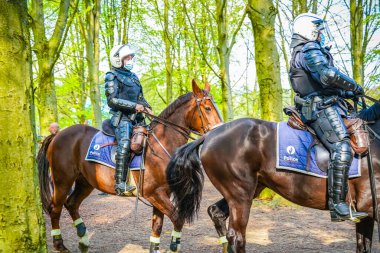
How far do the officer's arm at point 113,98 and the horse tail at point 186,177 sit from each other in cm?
124

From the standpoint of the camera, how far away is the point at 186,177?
507cm

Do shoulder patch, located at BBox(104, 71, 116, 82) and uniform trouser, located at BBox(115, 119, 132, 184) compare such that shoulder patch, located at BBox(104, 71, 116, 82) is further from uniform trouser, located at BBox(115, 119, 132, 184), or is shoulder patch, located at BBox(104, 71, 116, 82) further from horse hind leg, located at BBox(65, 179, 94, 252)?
horse hind leg, located at BBox(65, 179, 94, 252)

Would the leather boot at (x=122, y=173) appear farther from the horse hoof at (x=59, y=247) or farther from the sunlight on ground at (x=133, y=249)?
the horse hoof at (x=59, y=247)

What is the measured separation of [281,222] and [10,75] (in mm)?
6168

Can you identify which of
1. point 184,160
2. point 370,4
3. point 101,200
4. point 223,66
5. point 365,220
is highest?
point 370,4

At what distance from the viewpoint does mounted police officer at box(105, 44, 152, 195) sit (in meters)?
5.78

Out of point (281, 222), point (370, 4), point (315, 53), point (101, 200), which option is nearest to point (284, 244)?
point (281, 222)

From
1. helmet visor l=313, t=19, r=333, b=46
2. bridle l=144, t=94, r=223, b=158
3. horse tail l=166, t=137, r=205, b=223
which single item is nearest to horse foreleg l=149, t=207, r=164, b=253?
horse tail l=166, t=137, r=205, b=223

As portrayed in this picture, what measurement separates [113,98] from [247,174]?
2.40 meters

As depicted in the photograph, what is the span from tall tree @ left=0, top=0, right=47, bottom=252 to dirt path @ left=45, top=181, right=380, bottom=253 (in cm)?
317

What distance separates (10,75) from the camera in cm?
333

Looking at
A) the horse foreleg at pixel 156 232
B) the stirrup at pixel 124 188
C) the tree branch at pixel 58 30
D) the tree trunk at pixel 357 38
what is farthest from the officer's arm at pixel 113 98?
the tree trunk at pixel 357 38

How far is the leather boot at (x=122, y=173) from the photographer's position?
226 inches

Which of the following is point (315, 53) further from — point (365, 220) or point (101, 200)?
point (101, 200)
